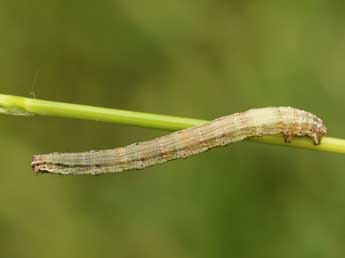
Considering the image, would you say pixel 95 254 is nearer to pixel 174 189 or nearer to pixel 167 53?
pixel 174 189

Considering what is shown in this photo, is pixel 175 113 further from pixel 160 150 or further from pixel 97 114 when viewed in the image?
pixel 97 114

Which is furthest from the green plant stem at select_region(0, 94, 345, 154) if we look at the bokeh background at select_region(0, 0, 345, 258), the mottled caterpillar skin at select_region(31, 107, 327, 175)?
the bokeh background at select_region(0, 0, 345, 258)

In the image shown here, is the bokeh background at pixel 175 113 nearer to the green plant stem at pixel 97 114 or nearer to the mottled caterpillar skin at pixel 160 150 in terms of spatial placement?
the mottled caterpillar skin at pixel 160 150

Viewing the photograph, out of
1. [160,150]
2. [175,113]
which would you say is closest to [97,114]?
[160,150]

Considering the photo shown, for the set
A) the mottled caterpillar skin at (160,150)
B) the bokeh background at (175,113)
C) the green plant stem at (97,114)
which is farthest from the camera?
the bokeh background at (175,113)

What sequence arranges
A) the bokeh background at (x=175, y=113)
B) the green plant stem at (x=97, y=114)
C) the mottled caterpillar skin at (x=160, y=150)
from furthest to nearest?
1. the bokeh background at (x=175, y=113)
2. the mottled caterpillar skin at (x=160, y=150)
3. the green plant stem at (x=97, y=114)

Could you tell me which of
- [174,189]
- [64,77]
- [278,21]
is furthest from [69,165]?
[278,21]

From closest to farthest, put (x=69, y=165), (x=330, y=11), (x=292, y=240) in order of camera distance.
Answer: (x=69, y=165), (x=292, y=240), (x=330, y=11)

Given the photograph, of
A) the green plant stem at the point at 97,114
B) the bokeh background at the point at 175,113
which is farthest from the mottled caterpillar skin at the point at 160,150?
the bokeh background at the point at 175,113
